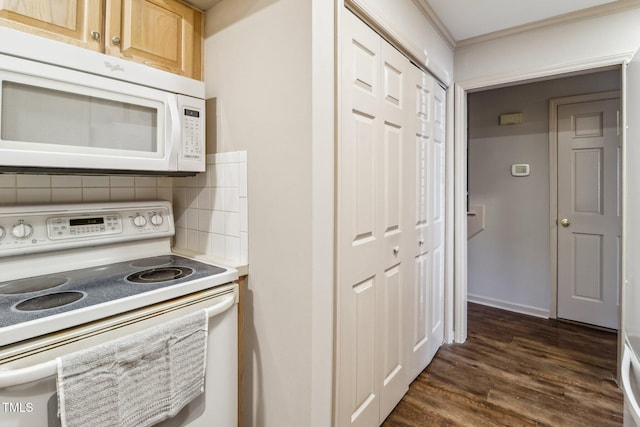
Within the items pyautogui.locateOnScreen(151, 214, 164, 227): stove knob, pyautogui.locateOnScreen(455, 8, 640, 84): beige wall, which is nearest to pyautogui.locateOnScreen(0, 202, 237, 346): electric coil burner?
pyautogui.locateOnScreen(151, 214, 164, 227): stove knob

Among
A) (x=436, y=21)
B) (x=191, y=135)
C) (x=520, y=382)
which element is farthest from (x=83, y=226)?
(x=520, y=382)

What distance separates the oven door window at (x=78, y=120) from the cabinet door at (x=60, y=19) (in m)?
0.21

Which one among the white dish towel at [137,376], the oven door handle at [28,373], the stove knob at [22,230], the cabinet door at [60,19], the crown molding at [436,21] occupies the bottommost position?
the white dish towel at [137,376]

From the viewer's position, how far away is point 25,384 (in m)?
0.76

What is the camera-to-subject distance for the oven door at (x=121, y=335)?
2.45 feet

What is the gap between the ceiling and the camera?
1909mm

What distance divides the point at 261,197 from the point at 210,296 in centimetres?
43

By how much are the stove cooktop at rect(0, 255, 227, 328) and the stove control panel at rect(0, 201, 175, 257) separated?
120 mm

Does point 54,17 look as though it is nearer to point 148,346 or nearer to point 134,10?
point 134,10

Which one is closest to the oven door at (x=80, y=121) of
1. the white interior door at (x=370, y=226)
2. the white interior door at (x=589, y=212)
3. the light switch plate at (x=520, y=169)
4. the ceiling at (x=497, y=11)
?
the white interior door at (x=370, y=226)

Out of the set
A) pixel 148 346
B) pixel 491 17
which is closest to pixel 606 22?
pixel 491 17

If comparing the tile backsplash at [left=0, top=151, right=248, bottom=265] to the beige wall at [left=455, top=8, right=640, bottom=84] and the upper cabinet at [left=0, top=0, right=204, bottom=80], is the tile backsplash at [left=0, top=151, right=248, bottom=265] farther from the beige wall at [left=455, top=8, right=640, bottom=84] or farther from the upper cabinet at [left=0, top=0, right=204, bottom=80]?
the beige wall at [left=455, top=8, right=640, bottom=84]

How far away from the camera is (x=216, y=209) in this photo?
59.3 inches

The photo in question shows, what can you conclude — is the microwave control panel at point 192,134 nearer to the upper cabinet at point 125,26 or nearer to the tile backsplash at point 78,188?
the upper cabinet at point 125,26
